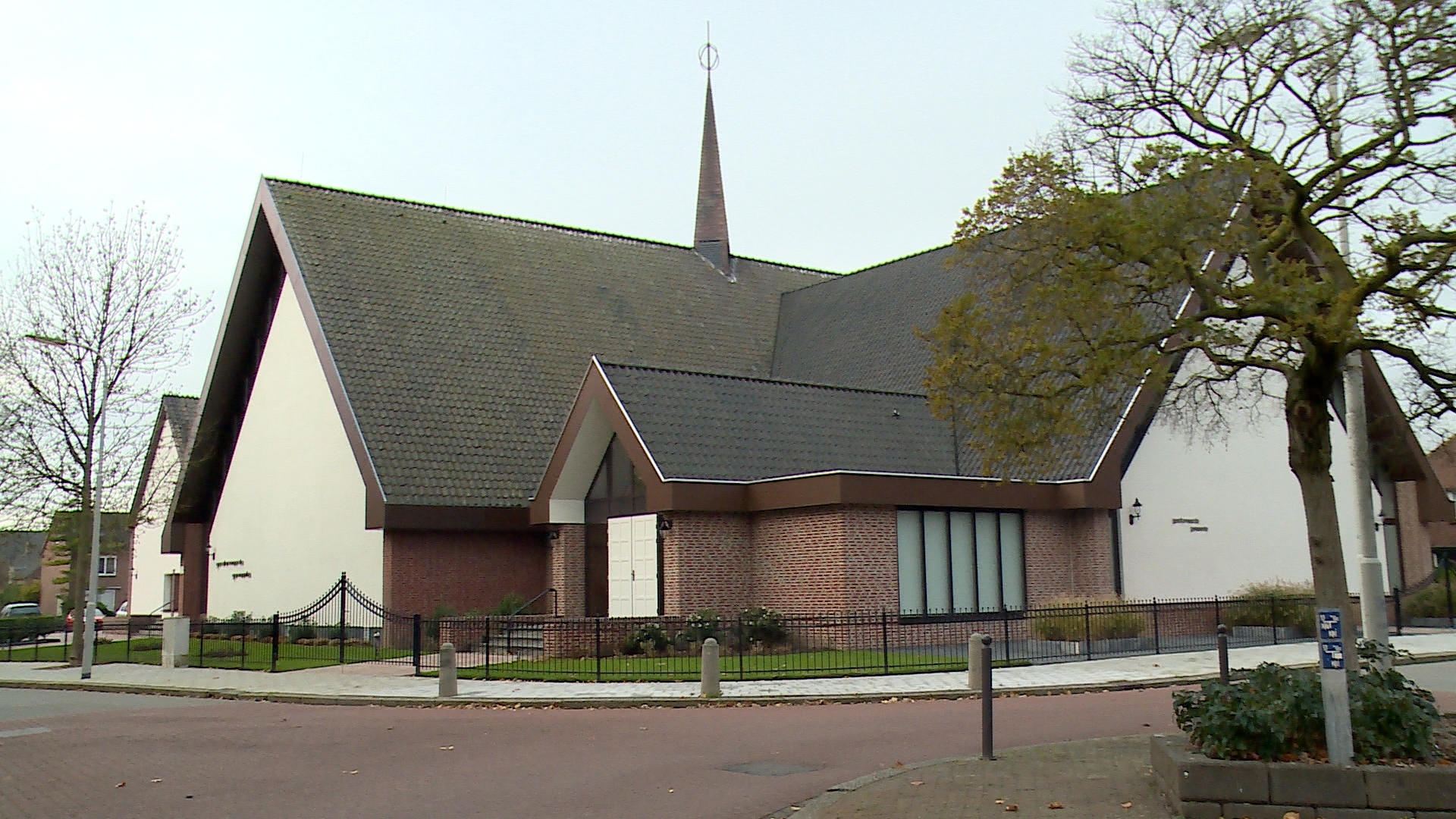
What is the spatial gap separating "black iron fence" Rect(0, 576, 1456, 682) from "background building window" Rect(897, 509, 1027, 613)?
1.38 ft

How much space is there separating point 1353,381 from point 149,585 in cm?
5045

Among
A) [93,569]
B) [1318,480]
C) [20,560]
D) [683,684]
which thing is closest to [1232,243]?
[1318,480]

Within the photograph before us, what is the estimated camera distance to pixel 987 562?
27.3 meters

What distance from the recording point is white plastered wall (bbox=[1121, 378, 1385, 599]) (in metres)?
28.6

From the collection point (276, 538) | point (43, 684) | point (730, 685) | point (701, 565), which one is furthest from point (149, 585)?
point (730, 685)

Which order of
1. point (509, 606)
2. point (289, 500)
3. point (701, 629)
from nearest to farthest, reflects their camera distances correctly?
point (701, 629)
point (509, 606)
point (289, 500)

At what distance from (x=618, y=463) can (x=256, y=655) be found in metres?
9.08

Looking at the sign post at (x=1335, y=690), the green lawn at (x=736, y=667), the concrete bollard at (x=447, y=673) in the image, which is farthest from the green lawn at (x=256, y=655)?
the sign post at (x=1335, y=690)

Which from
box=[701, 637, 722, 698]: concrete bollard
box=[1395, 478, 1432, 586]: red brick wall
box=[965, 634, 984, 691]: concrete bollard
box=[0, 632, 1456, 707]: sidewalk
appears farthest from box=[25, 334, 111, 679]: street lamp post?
box=[1395, 478, 1432, 586]: red brick wall

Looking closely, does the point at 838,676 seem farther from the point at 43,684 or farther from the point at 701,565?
the point at 43,684

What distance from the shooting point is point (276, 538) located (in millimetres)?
34156

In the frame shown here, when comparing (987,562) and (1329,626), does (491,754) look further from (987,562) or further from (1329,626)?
(987,562)

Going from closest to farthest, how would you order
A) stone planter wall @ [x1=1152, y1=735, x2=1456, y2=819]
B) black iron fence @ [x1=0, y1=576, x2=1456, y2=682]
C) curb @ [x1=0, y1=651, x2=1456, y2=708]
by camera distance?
1. stone planter wall @ [x1=1152, y1=735, x2=1456, y2=819]
2. curb @ [x1=0, y1=651, x2=1456, y2=708]
3. black iron fence @ [x1=0, y1=576, x2=1456, y2=682]

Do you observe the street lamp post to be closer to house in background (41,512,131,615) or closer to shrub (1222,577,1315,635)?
house in background (41,512,131,615)
